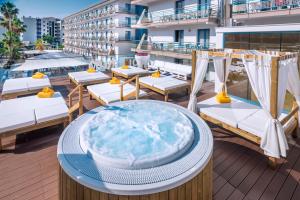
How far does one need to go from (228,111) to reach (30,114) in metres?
5.99

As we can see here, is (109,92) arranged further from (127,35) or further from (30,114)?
(127,35)

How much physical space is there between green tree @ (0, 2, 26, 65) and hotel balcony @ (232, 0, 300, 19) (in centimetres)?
2822

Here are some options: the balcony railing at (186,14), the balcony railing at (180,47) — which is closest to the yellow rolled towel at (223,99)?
the balcony railing at (180,47)

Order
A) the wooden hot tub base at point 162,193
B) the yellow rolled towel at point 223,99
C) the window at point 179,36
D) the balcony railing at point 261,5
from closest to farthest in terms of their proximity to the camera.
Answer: the wooden hot tub base at point 162,193
the yellow rolled towel at point 223,99
the balcony railing at point 261,5
the window at point 179,36

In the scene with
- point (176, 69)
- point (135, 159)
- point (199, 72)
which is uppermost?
point (176, 69)

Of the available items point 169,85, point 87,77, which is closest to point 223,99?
point 169,85

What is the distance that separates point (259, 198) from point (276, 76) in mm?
2701

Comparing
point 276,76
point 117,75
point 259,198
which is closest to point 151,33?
point 117,75

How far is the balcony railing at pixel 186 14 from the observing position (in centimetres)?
1523

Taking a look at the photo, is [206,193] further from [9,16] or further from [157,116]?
[9,16]

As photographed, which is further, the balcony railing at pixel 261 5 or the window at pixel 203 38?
the window at pixel 203 38

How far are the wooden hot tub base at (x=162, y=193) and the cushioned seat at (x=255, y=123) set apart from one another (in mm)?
2222

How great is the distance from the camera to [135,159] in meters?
3.77

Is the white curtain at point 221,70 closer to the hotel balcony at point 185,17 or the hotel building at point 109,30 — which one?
the hotel balcony at point 185,17
